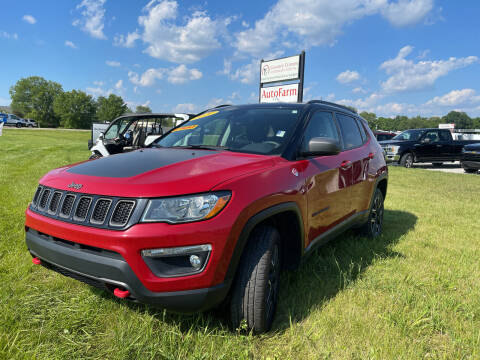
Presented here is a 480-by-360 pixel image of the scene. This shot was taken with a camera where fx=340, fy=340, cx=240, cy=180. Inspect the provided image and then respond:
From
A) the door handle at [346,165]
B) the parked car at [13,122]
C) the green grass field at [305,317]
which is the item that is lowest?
the green grass field at [305,317]

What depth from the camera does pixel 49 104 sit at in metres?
93.5

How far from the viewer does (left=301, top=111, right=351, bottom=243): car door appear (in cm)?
268

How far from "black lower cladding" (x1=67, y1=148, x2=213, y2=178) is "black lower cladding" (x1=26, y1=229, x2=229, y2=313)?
1.59ft

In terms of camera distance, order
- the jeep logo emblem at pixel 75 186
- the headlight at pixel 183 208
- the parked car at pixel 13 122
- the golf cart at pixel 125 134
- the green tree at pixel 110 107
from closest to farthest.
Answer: the headlight at pixel 183 208 < the jeep logo emblem at pixel 75 186 < the golf cart at pixel 125 134 < the parked car at pixel 13 122 < the green tree at pixel 110 107

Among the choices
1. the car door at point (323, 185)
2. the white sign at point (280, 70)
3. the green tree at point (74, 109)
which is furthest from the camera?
the green tree at point (74, 109)

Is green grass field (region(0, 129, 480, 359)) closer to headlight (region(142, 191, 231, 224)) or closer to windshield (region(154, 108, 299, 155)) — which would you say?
headlight (region(142, 191, 231, 224))

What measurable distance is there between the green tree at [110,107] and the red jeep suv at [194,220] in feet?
356

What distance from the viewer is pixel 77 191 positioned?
203 centimetres


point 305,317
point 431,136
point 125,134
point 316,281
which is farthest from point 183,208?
point 431,136

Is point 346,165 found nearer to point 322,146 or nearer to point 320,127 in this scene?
point 320,127

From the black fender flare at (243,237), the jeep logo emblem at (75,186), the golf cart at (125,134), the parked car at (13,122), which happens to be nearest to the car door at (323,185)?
the black fender flare at (243,237)

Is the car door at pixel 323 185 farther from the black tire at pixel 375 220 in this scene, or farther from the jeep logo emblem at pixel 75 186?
the jeep logo emblem at pixel 75 186

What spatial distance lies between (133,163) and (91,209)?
Result: 1.69 ft

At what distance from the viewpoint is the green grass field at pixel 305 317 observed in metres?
2.06
